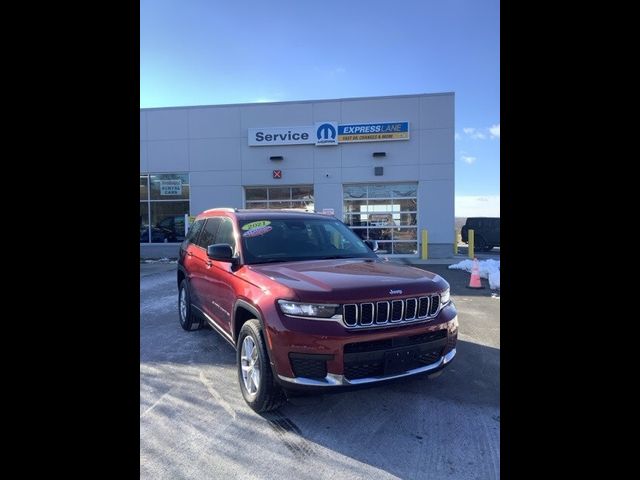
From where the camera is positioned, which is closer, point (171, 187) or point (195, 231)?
point (195, 231)

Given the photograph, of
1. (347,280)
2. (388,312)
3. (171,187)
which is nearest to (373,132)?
(171,187)

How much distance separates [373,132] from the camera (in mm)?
16250

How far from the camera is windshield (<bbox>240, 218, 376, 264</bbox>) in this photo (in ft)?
13.5

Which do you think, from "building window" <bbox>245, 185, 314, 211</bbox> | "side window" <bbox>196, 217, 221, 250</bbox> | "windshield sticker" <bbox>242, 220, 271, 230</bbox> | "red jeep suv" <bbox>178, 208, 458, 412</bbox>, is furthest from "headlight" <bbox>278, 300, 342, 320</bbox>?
"building window" <bbox>245, 185, 314, 211</bbox>

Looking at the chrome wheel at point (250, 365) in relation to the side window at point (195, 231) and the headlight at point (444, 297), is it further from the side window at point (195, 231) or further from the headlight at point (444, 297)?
the side window at point (195, 231)

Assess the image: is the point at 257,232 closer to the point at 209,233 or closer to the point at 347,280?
the point at 209,233

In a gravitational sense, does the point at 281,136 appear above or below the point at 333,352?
above

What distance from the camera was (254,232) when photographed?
4.33 meters

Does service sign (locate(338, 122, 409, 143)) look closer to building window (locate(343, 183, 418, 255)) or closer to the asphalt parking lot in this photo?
building window (locate(343, 183, 418, 255))

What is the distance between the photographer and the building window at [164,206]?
17641 mm

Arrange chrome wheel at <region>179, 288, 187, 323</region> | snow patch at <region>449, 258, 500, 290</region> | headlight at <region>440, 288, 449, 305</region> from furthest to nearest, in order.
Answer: snow patch at <region>449, 258, 500, 290</region> → chrome wheel at <region>179, 288, 187, 323</region> → headlight at <region>440, 288, 449, 305</region>

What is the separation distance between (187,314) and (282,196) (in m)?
11.8

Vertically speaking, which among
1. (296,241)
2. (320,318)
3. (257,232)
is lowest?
(320,318)
